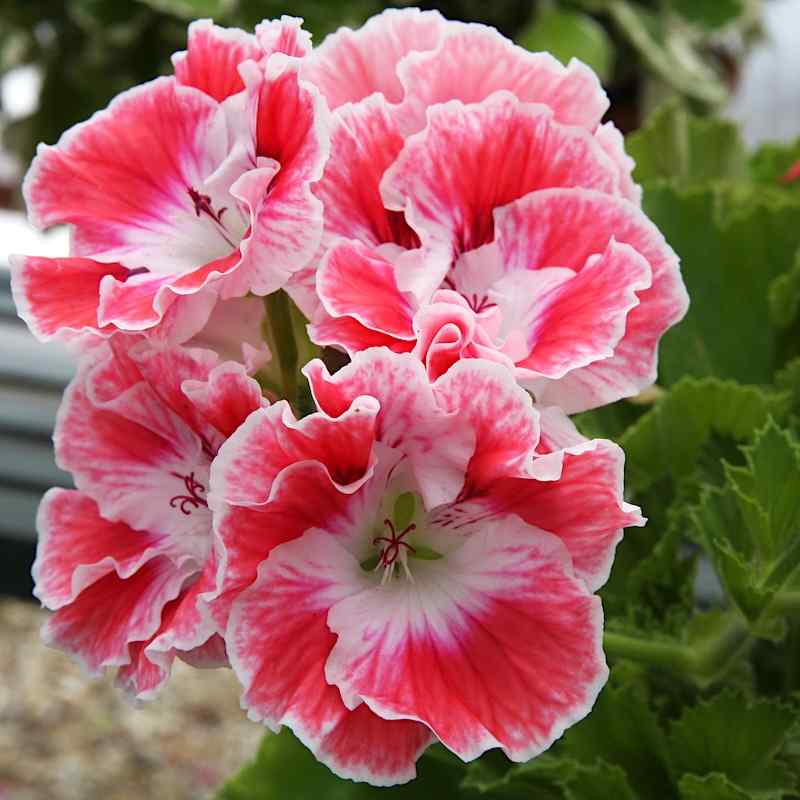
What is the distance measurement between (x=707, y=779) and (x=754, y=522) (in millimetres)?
82

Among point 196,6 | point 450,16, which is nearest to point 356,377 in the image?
point 196,6

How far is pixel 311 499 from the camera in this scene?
312 mm

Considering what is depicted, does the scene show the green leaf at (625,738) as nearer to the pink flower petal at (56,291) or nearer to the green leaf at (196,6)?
the pink flower petal at (56,291)

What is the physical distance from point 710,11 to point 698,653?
57.7 inches

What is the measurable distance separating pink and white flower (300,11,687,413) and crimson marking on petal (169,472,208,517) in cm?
6

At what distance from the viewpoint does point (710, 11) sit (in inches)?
68.0

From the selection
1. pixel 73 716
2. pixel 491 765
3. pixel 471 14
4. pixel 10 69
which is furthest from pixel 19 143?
pixel 491 765

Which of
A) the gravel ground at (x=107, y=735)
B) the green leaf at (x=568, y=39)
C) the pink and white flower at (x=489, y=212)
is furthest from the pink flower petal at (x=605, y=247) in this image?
the gravel ground at (x=107, y=735)

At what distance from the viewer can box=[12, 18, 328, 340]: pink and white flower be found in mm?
317

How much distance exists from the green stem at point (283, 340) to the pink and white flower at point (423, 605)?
0.13 ft

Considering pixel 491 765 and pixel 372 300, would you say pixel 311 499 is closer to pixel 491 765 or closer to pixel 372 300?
pixel 372 300

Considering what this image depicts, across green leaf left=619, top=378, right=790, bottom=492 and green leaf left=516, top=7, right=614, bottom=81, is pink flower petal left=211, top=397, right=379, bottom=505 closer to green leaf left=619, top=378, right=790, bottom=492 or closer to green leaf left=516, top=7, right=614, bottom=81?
green leaf left=619, top=378, right=790, bottom=492

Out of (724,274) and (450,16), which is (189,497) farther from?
(450,16)

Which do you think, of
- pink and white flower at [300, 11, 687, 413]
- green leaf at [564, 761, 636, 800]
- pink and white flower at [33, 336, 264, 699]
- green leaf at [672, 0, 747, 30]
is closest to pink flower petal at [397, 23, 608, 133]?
pink and white flower at [300, 11, 687, 413]
